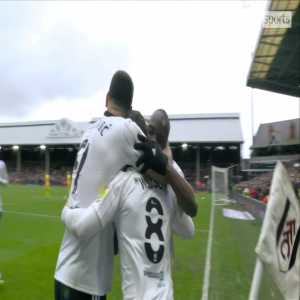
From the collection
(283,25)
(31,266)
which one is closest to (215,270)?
(31,266)

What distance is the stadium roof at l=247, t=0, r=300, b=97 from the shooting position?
62.3 ft

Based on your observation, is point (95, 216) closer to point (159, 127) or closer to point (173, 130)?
point (159, 127)

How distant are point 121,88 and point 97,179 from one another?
1.41 feet

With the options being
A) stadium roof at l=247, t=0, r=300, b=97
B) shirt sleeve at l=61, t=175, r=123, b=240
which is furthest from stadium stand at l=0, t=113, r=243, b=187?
shirt sleeve at l=61, t=175, r=123, b=240

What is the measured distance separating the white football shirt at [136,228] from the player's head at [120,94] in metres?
0.32

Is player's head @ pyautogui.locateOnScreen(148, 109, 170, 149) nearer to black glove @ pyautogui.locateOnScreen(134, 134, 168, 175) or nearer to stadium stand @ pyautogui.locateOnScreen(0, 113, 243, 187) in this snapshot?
black glove @ pyautogui.locateOnScreen(134, 134, 168, 175)

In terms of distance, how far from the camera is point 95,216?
6.06ft

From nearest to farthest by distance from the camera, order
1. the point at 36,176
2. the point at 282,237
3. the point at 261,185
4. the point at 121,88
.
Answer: the point at 282,237
the point at 121,88
the point at 261,185
the point at 36,176

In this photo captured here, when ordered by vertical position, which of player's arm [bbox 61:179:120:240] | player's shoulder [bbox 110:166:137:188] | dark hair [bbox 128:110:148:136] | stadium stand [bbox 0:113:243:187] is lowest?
stadium stand [bbox 0:113:243:187]

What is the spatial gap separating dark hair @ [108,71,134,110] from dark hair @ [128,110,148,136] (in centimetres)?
8

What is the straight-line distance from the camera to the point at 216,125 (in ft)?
162

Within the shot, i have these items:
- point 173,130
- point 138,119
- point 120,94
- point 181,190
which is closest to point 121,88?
point 120,94

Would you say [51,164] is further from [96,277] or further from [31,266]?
[96,277]

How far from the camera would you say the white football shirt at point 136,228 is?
184 cm
